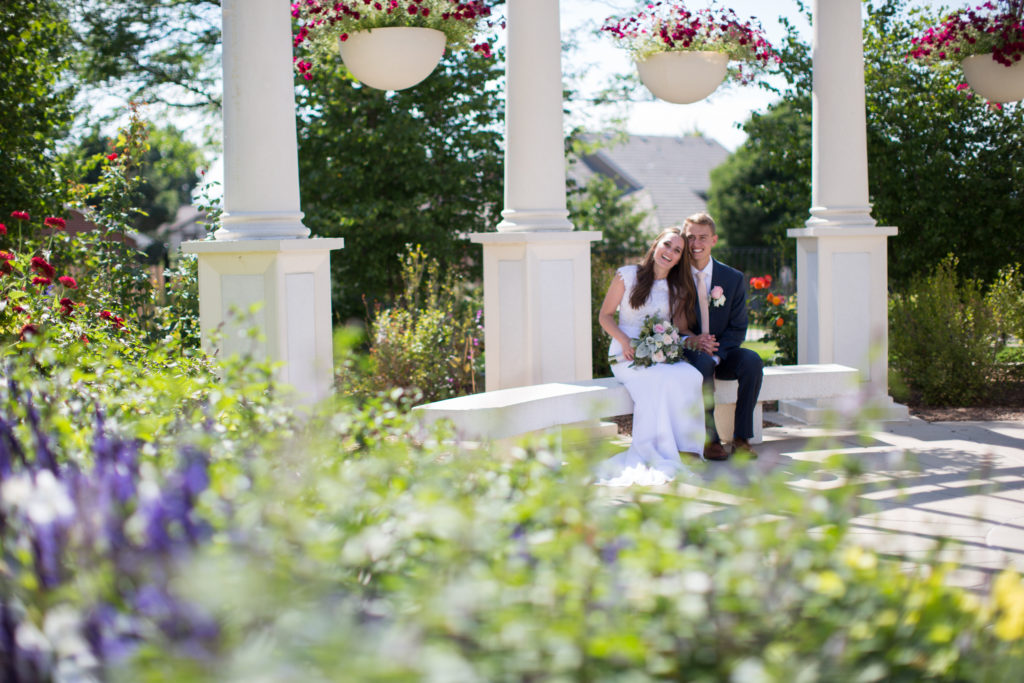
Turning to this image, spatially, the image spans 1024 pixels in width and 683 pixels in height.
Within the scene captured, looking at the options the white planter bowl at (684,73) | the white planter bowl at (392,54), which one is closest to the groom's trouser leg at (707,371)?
the white planter bowl at (684,73)

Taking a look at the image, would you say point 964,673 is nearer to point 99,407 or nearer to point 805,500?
point 805,500

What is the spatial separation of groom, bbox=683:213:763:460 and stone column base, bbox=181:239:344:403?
102 inches

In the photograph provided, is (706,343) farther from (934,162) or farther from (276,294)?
(934,162)

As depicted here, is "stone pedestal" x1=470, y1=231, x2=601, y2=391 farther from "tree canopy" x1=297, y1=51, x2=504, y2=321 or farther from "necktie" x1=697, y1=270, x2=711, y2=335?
"tree canopy" x1=297, y1=51, x2=504, y2=321

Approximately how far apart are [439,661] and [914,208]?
12.0 metres

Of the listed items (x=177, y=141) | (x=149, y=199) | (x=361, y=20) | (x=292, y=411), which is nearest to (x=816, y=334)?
(x=361, y=20)

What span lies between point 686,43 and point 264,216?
12.1ft

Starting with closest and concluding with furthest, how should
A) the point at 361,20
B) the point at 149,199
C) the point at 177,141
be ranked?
1. the point at 361,20
2. the point at 177,141
3. the point at 149,199

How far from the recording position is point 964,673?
195cm

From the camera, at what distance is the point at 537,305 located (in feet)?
23.8

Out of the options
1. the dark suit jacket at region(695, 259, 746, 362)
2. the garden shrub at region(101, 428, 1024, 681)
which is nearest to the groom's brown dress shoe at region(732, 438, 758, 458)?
the dark suit jacket at region(695, 259, 746, 362)

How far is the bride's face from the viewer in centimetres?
689

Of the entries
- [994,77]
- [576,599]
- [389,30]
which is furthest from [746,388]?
[576,599]

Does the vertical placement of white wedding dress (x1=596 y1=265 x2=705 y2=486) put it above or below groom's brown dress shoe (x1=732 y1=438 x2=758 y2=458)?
above
